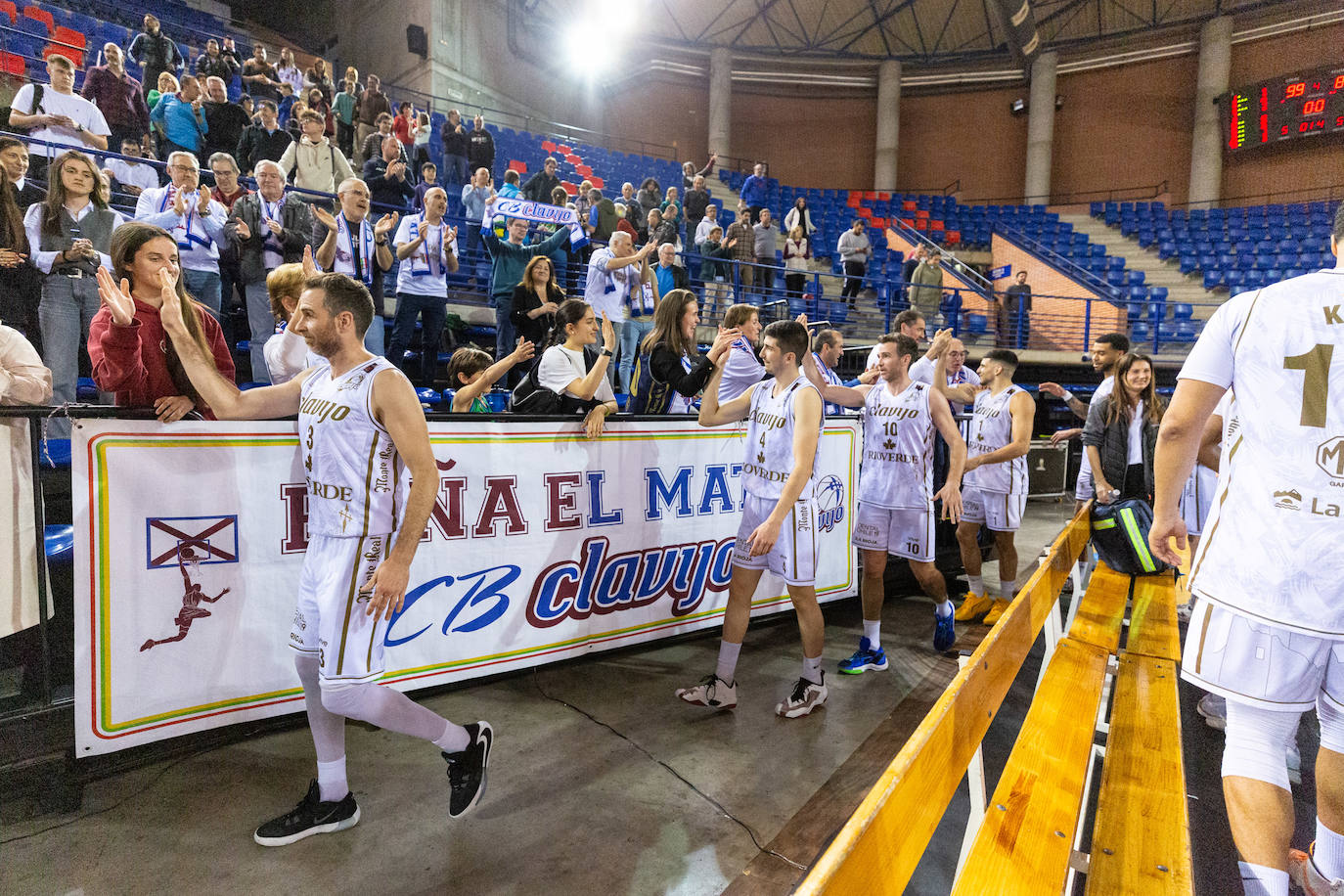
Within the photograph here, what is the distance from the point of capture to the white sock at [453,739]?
258 centimetres

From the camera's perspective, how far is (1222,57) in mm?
20188

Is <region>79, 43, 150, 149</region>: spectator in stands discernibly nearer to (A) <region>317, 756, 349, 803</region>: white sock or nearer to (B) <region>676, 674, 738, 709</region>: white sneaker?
(A) <region>317, 756, 349, 803</region>: white sock

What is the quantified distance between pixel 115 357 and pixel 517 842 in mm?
2433

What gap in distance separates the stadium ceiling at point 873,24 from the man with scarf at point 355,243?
775 inches

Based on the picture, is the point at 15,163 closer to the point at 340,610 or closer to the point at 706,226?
the point at 340,610

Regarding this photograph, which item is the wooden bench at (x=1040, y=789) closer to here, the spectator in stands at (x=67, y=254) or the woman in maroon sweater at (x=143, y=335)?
the woman in maroon sweater at (x=143, y=335)

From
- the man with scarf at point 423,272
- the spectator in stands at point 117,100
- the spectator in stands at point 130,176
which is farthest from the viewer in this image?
the spectator in stands at point 117,100

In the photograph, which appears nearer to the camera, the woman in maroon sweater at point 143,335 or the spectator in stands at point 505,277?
the woman in maroon sweater at point 143,335

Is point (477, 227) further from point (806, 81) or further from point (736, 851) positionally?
point (806, 81)

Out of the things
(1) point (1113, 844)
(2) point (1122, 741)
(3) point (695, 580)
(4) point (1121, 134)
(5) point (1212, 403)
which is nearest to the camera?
(1) point (1113, 844)

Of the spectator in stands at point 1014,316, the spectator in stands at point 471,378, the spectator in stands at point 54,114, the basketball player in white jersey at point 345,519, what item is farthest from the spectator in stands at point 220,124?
the spectator in stands at point 1014,316

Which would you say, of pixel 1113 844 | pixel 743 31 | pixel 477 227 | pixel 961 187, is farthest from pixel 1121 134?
pixel 1113 844

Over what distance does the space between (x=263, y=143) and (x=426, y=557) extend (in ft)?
23.1

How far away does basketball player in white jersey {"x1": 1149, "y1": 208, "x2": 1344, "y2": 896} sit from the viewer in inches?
67.6
